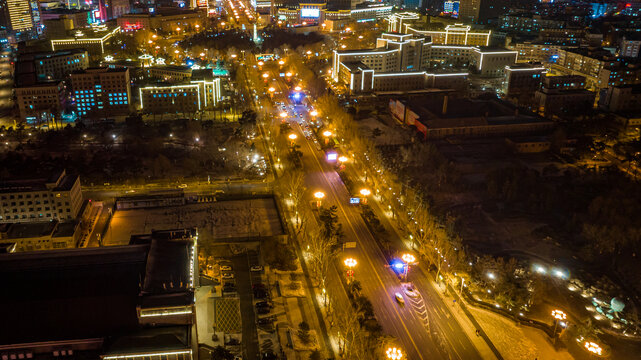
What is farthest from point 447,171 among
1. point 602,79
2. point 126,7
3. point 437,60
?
point 126,7

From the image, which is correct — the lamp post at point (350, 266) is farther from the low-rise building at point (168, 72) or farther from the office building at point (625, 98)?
the office building at point (625, 98)

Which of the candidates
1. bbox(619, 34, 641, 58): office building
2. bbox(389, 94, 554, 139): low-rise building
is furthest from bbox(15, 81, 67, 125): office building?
bbox(619, 34, 641, 58): office building

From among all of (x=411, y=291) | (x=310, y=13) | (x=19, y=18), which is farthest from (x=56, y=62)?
(x=411, y=291)

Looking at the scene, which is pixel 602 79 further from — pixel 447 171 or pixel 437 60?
pixel 447 171

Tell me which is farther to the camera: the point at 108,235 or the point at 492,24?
the point at 492,24

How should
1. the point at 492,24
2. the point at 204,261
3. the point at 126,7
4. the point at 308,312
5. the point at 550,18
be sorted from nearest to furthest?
the point at 308,312
the point at 204,261
the point at 550,18
the point at 492,24
the point at 126,7

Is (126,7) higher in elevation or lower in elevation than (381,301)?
higher

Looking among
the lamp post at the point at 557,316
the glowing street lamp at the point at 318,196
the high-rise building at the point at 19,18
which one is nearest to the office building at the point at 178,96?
the glowing street lamp at the point at 318,196
